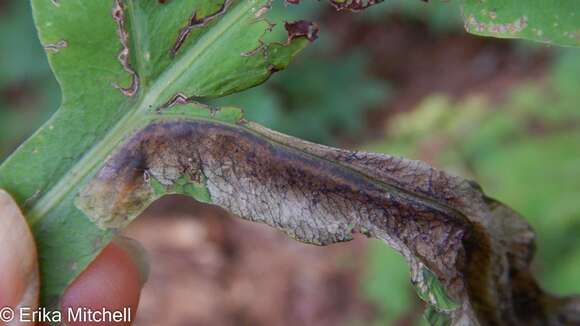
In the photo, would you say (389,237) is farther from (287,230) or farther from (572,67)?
(572,67)

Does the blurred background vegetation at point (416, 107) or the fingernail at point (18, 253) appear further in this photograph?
the blurred background vegetation at point (416, 107)

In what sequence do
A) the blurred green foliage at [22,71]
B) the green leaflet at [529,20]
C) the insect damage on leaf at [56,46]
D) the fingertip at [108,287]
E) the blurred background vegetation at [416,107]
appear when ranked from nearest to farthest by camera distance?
the green leaflet at [529,20] → the insect damage on leaf at [56,46] → the fingertip at [108,287] → the blurred background vegetation at [416,107] → the blurred green foliage at [22,71]

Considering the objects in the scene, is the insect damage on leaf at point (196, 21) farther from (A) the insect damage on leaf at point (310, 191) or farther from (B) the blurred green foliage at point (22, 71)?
(B) the blurred green foliage at point (22, 71)

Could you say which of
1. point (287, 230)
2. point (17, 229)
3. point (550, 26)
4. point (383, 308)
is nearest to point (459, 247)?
point (287, 230)

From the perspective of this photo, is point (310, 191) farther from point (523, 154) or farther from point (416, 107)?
point (416, 107)

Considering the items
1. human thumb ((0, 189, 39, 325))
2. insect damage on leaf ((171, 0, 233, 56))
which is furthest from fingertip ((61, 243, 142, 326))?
insect damage on leaf ((171, 0, 233, 56))

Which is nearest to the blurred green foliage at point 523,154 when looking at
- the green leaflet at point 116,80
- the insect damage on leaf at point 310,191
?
the insect damage on leaf at point 310,191

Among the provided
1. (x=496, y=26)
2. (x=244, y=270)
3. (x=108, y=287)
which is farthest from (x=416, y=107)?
(x=496, y=26)
